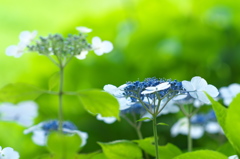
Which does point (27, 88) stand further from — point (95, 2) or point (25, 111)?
point (95, 2)

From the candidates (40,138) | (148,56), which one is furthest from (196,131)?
(148,56)

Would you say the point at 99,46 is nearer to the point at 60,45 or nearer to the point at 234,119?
the point at 60,45

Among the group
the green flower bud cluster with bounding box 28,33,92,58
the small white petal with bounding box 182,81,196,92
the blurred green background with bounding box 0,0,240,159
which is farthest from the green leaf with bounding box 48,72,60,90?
the blurred green background with bounding box 0,0,240,159

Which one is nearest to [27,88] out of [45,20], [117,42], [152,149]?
[152,149]

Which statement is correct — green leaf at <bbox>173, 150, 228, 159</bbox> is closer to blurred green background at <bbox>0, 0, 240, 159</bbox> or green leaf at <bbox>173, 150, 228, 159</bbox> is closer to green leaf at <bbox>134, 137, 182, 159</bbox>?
green leaf at <bbox>134, 137, 182, 159</bbox>

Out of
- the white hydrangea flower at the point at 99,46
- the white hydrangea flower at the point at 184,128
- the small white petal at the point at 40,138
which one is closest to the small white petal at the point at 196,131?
the white hydrangea flower at the point at 184,128

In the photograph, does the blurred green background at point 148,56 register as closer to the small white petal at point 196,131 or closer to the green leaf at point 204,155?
the small white petal at point 196,131
